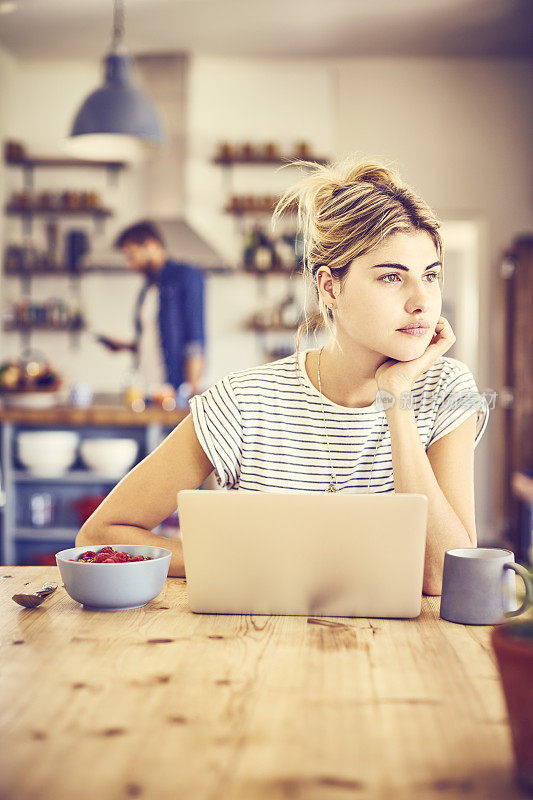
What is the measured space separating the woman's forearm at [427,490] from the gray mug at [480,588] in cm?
18

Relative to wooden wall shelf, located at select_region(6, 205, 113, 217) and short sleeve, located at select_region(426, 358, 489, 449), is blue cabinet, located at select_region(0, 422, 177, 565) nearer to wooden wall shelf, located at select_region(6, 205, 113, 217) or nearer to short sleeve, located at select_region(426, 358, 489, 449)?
short sleeve, located at select_region(426, 358, 489, 449)

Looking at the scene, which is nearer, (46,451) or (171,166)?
(46,451)

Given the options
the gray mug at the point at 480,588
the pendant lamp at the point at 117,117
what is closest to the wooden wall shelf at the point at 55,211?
the pendant lamp at the point at 117,117

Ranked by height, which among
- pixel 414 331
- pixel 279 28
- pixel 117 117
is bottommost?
pixel 414 331

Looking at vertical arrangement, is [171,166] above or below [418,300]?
above

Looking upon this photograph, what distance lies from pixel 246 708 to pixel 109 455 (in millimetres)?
2747

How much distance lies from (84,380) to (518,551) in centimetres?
301

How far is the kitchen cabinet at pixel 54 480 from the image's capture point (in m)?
3.53

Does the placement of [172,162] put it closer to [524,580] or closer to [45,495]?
[45,495]

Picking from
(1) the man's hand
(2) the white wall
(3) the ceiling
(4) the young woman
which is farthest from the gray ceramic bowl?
(2) the white wall

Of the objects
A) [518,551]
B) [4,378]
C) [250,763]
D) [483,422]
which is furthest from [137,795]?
[518,551]

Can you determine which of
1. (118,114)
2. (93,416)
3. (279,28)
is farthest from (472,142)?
(93,416)

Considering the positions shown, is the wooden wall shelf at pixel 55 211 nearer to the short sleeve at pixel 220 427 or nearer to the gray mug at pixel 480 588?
the short sleeve at pixel 220 427

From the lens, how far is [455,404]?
153 centimetres
